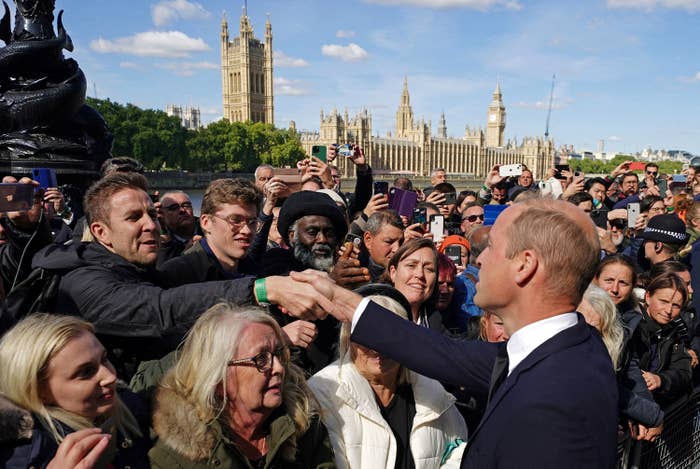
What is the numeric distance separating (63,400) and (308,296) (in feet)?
2.47

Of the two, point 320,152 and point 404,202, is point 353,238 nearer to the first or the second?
point 404,202

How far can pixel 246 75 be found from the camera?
253 feet

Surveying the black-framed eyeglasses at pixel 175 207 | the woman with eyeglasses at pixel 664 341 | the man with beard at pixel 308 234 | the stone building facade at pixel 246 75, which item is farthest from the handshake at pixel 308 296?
the stone building facade at pixel 246 75

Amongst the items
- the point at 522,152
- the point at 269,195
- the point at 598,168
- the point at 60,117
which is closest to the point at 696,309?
the point at 269,195

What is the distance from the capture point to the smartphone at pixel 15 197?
217cm

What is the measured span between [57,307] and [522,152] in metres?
108

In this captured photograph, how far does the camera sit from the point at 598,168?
111 m

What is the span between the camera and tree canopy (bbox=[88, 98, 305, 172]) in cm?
4400

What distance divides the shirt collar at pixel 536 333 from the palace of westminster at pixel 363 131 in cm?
6022

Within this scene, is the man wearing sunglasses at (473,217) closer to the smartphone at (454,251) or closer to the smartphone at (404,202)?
the smartphone at (404,202)

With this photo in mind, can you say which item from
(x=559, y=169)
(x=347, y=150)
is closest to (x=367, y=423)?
(x=347, y=150)

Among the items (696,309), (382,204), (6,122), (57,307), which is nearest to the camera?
(57,307)

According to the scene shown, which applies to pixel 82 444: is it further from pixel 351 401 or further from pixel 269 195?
pixel 269 195

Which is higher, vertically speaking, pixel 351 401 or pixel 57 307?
pixel 57 307
